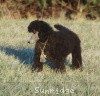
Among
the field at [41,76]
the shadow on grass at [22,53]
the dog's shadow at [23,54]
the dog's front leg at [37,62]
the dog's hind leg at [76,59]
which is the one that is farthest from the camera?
the shadow on grass at [22,53]

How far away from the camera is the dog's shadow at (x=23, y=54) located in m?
7.42

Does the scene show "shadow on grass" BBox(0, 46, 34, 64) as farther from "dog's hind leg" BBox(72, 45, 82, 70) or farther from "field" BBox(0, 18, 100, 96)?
"dog's hind leg" BBox(72, 45, 82, 70)

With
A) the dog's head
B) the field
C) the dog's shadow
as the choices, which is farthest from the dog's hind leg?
the dog's head

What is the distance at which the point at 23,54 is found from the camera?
815 centimetres

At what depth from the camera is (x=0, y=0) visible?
16.2m

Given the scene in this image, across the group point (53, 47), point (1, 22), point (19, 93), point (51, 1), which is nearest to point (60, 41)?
point (53, 47)

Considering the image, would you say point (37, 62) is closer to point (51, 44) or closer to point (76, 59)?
point (51, 44)

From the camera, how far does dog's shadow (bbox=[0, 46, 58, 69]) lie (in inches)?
292

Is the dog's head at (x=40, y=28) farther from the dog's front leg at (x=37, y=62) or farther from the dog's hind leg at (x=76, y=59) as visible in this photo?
the dog's hind leg at (x=76, y=59)

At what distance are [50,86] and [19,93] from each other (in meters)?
0.69

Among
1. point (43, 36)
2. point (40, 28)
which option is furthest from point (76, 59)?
point (40, 28)

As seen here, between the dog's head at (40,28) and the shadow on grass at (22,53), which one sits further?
the shadow on grass at (22,53)

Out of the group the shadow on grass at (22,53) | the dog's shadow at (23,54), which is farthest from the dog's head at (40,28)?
the shadow on grass at (22,53)

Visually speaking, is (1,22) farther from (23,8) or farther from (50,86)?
(50,86)
